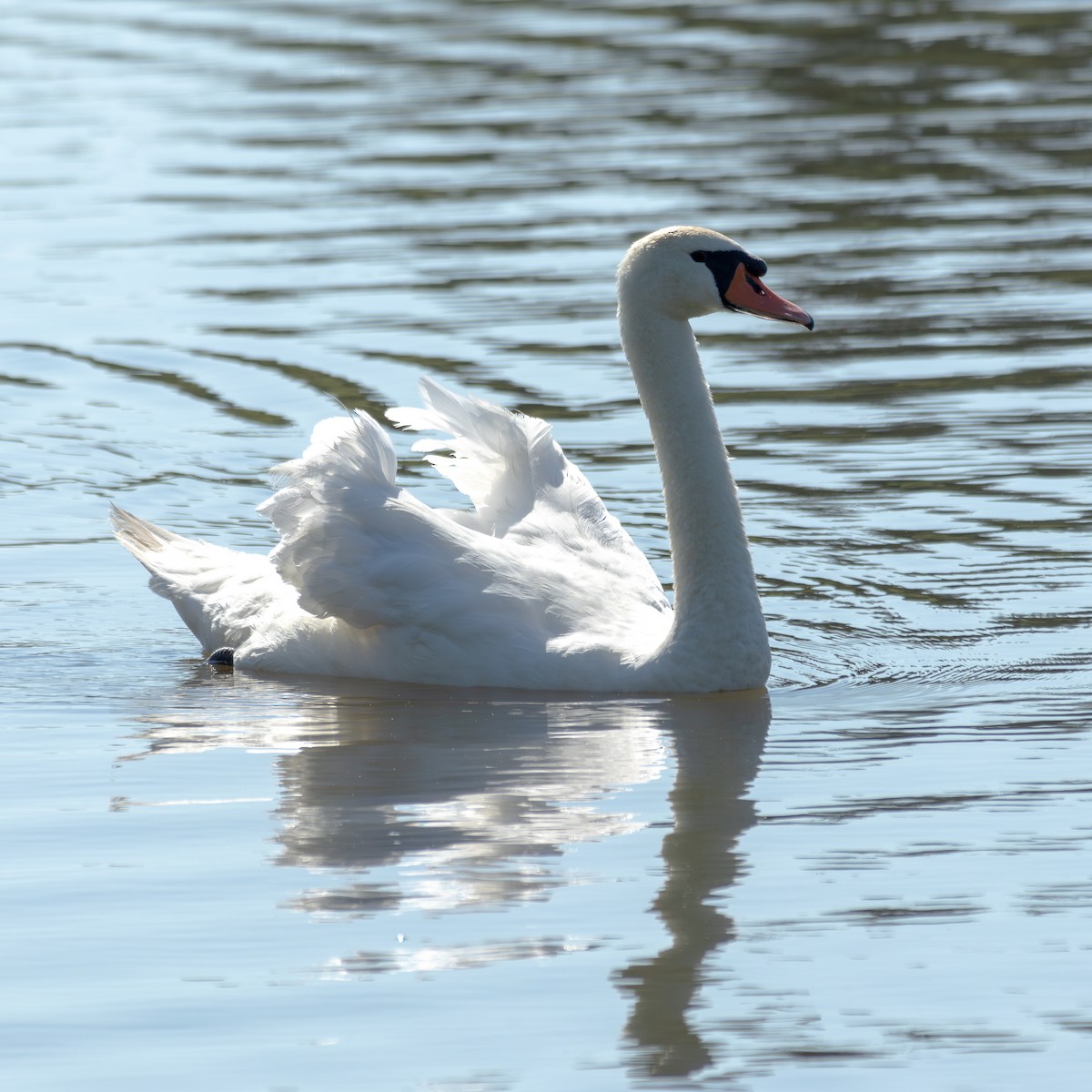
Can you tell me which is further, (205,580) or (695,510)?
(205,580)

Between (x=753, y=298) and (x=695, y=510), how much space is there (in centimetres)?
81

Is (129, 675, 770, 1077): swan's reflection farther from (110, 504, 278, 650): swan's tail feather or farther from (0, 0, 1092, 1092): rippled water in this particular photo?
(110, 504, 278, 650): swan's tail feather

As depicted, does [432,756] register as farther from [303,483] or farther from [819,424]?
[819,424]

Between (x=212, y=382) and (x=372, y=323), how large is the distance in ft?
4.97

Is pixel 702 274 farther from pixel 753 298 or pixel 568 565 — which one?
pixel 568 565

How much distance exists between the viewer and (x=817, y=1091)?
530 centimetres

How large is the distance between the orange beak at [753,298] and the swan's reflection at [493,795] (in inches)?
56.3

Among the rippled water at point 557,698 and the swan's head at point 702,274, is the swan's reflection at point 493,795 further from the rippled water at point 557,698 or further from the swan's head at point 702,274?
the swan's head at point 702,274

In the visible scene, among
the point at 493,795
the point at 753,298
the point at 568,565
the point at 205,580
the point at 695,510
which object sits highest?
the point at 753,298

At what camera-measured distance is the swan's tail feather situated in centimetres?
1007

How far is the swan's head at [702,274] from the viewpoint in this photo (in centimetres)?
891

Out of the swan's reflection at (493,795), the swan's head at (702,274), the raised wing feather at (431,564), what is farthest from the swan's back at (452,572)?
the swan's head at (702,274)

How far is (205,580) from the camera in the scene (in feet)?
33.7

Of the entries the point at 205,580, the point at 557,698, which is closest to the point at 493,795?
the point at 557,698
